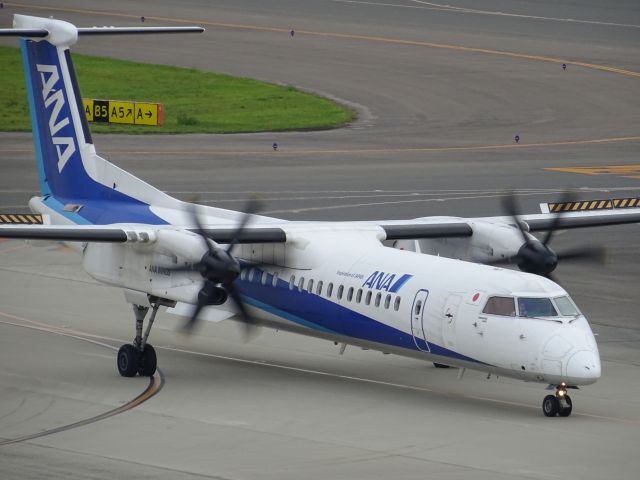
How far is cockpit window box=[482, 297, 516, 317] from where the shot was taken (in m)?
24.0

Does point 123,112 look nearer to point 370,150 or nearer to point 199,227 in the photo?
point 370,150

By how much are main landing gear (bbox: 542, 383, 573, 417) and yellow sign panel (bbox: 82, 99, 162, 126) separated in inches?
1558

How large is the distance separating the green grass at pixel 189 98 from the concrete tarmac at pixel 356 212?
204 centimetres

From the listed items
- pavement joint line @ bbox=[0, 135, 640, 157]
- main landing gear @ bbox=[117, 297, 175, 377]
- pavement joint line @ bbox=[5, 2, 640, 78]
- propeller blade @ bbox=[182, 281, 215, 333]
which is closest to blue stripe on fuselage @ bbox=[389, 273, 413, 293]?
propeller blade @ bbox=[182, 281, 215, 333]

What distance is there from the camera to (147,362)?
27453 millimetres

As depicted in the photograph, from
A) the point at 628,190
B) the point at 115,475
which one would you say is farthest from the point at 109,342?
the point at 628,190

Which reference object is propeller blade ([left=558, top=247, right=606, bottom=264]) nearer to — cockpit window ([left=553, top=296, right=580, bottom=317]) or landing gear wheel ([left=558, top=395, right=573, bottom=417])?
cockpit window ([left=553, top=296, right=580, bottom=317])

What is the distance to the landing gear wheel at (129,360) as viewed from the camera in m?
27.3

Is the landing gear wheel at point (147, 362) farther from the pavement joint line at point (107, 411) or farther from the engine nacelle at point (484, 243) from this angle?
the engine nacelle at point (484, 243)

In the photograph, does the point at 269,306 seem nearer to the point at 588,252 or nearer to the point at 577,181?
the point at 588,252

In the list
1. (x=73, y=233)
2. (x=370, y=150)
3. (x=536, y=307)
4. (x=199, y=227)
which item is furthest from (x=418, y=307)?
(x=370, y=150)

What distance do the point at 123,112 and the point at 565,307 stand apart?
40.8 metres

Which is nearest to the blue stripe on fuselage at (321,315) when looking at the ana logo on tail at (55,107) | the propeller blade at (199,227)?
the propeller blade at (199,227)

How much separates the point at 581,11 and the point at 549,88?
86.7 feet
